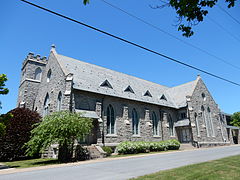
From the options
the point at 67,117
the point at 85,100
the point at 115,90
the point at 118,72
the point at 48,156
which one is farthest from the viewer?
the point at 118,72

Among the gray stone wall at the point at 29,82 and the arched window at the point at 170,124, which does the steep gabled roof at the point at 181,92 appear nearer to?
the arched window at the point at 170,124

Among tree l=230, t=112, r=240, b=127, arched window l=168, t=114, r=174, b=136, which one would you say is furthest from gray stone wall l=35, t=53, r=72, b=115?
tree l=230, t=112, r=240, b=127

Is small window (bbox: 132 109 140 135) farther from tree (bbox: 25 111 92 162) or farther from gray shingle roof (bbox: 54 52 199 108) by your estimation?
tree (bbox: 25 111 92 162)

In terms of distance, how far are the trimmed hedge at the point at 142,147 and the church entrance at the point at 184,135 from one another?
4835mm

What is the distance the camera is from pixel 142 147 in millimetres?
21094

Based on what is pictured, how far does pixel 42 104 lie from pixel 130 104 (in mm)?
11547

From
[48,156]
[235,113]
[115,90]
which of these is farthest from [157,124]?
[235,113]

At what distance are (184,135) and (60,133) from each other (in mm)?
21152

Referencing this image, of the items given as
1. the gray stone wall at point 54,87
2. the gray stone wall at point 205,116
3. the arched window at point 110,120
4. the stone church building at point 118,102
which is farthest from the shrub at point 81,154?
the gray stone wall at point 205,116

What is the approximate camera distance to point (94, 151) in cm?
1755

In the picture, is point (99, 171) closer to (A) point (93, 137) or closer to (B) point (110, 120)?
(A) point (93, 137)

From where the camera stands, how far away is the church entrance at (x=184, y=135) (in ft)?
93.0

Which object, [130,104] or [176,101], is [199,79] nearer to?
[176,101]

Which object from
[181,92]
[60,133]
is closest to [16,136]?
[60,133]
